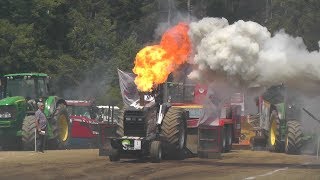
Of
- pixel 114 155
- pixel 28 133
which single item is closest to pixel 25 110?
pixel 28 133

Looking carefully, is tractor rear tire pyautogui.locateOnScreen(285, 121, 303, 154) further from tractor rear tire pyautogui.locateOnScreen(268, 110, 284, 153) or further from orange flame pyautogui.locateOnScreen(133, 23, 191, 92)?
orange flame pyautogui.locateOnScreen(133, 23, 191, 92)

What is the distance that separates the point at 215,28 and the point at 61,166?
272 inches

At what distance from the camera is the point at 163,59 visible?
22844 millimetres

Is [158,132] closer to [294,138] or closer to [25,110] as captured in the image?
[294,138]

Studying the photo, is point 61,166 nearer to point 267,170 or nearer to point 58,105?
point 267,170

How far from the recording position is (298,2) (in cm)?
6706

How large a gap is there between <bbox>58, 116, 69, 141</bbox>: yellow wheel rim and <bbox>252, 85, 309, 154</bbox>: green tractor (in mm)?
9328

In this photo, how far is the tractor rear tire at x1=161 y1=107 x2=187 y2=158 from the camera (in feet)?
73.4

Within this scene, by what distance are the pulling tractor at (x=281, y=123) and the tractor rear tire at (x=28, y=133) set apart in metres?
10.0

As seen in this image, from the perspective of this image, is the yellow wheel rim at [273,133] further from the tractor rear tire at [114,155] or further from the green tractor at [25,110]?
the tractor rear tire at [114,155]

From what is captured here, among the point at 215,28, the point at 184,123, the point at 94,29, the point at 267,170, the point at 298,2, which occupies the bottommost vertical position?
the point at 267,170

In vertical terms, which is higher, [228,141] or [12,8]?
[12,8]

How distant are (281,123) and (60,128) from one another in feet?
31.7

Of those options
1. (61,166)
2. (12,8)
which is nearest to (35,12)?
(12,8)
